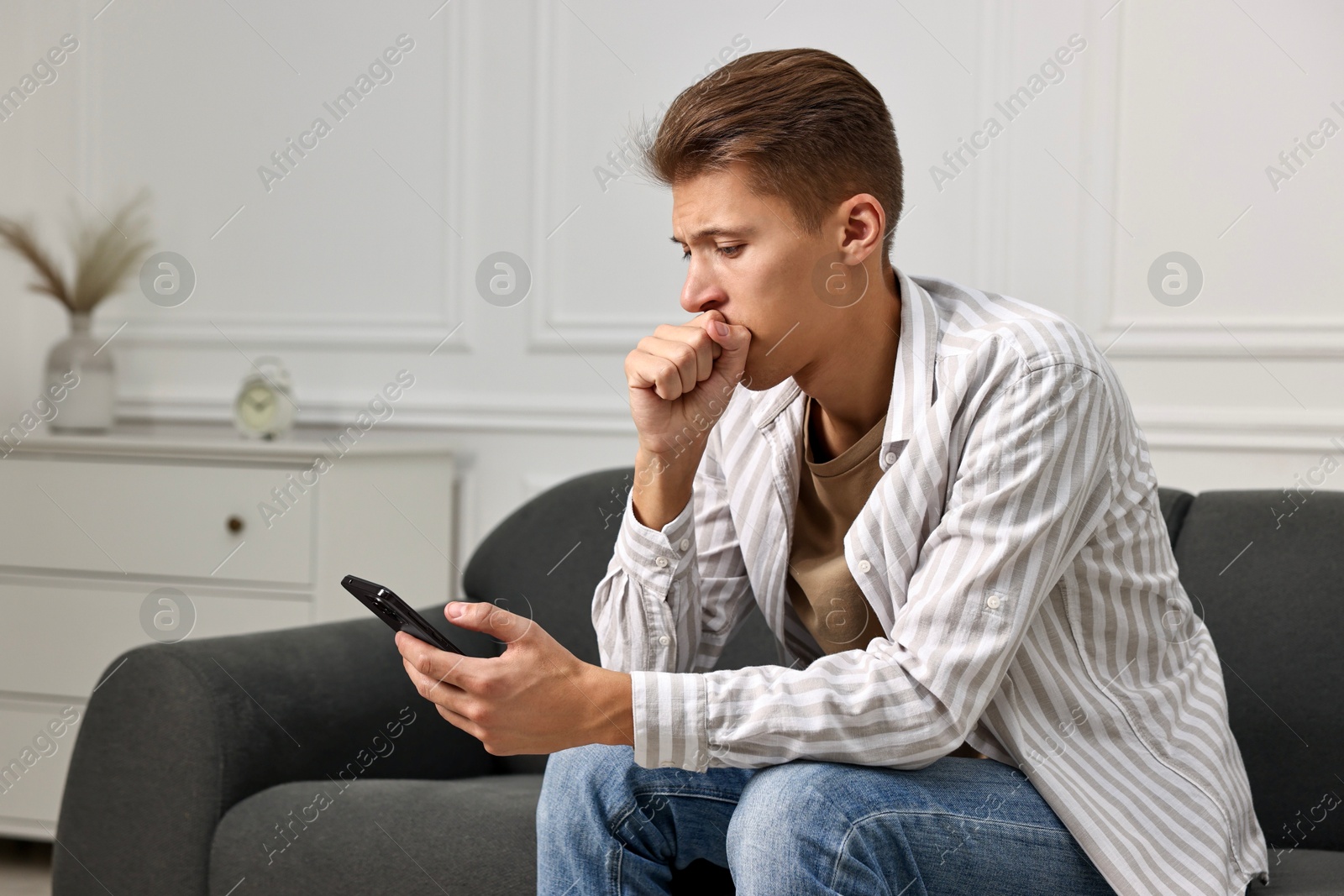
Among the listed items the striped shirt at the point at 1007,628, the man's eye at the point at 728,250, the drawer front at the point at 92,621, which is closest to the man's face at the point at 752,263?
the man's eye at the point at 728,250

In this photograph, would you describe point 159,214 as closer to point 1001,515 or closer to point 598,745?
point 598,745

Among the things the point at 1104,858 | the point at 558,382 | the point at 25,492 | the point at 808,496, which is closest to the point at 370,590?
the point at 808,496

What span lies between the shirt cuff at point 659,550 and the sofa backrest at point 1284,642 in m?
0.74

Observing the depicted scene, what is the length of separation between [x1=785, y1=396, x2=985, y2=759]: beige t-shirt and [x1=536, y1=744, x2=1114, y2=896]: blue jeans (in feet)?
0.59

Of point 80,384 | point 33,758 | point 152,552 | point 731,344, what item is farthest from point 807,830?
point 80,384

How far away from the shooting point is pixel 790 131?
1201mm

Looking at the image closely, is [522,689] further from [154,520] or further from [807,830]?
[154,520]

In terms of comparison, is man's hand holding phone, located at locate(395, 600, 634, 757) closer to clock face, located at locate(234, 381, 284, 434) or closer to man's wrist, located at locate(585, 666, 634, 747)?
man's wrist, located at locate(585, 666, 634, 747)

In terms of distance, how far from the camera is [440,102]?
8.65ft

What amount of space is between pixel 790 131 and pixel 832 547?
0.45 meters

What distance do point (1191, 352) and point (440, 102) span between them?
5.35ft

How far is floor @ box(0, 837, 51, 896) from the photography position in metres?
2.34

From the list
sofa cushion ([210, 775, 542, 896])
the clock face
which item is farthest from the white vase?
sofa cushion ([210, 775, 542, 896])

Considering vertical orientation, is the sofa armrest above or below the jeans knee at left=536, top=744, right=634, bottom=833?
below
